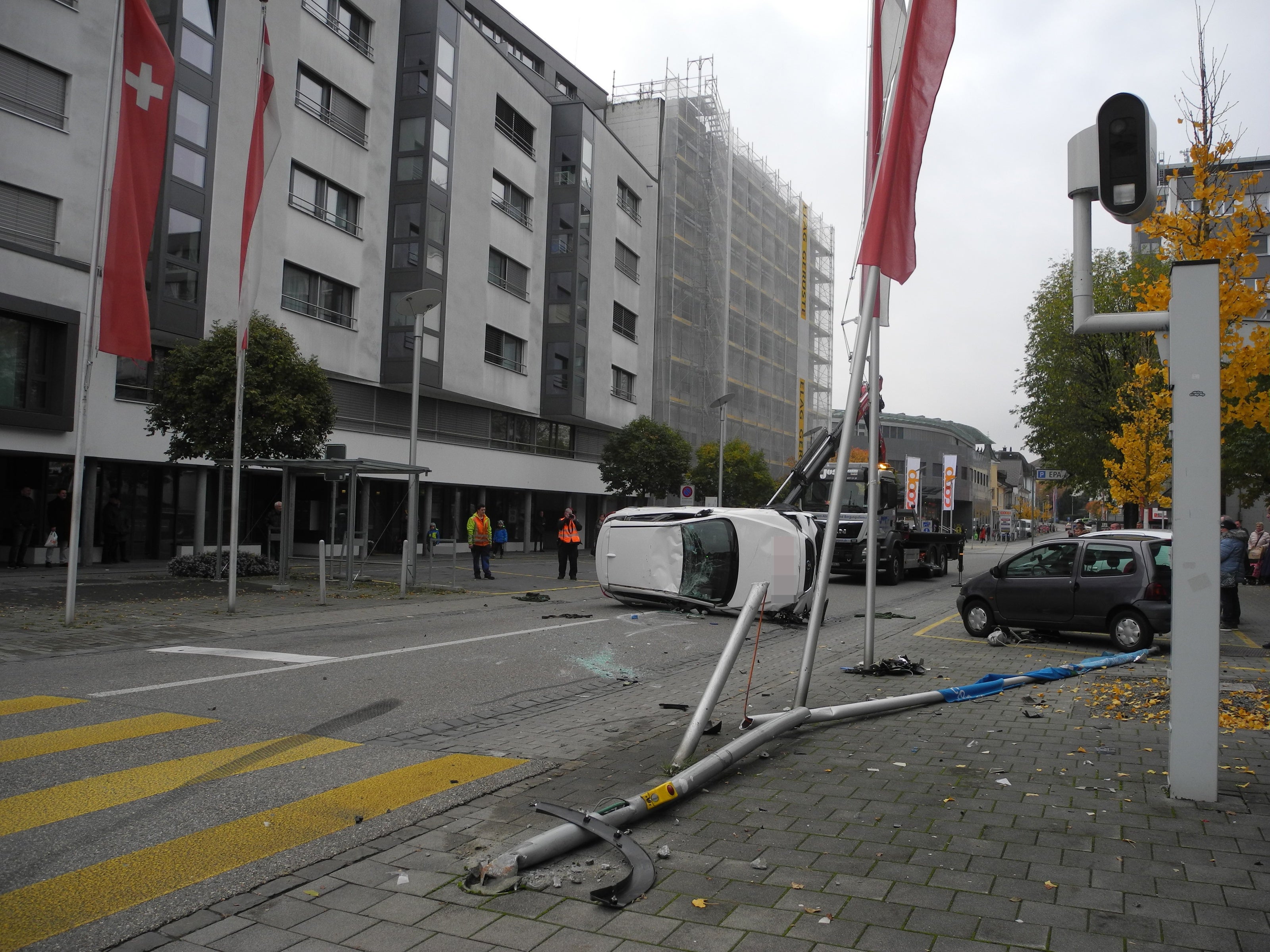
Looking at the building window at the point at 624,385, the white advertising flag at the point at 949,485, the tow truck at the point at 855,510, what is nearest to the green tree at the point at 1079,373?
the white advertising flag at the point at 949,485

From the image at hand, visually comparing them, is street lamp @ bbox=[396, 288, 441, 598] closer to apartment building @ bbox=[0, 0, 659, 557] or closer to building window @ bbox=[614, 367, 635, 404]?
apartment building @ bbox=[0, 0, 659, 557]

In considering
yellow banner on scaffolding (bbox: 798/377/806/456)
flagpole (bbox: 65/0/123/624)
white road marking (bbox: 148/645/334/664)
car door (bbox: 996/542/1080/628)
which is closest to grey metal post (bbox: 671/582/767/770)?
white road marking (bbox: 148/645/334/664)

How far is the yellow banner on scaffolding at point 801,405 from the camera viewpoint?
225ft

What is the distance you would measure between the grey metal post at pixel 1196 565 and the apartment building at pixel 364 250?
40.6ft

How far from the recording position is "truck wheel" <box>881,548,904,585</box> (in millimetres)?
24516

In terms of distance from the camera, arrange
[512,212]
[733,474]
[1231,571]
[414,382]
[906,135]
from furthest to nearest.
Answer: [733,474]
[512,212]
[414,382]
[1231,571]
[906,135]

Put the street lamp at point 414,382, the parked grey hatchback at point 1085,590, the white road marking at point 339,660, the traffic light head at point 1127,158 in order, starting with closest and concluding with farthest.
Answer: the traffic light head at point 1127,158
the white road marking at point 339,660
the parked grey hatchback at point 1085,590
the street lamp at point 414,382

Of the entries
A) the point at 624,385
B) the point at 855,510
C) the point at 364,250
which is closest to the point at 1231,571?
the point at 855,510

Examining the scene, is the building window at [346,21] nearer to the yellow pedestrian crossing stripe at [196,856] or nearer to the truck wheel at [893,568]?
the truck wheel at [893,568]

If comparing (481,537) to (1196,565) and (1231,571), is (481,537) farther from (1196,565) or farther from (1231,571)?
(1196,565)

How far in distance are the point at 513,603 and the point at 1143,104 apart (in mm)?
13818

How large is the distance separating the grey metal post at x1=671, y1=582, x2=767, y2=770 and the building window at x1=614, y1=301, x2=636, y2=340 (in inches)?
1549

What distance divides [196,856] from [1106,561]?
1115 cm

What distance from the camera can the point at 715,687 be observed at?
17.5ft
